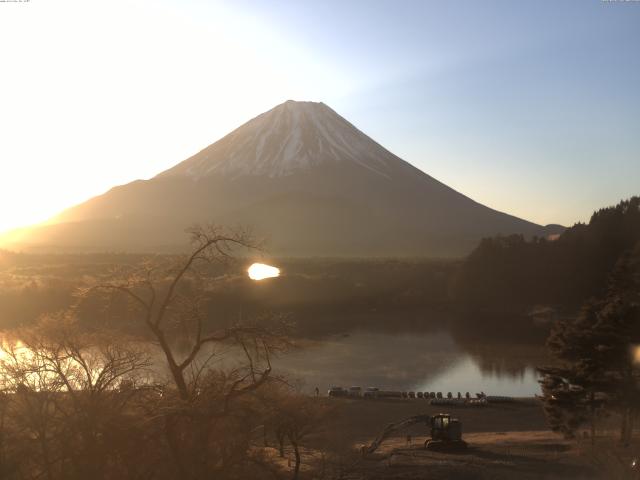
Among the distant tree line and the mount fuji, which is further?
the mount fuji

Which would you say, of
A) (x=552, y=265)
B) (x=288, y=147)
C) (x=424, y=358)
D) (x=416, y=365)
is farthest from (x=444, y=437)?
(x=288, y=147)

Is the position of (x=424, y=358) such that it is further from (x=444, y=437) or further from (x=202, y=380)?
(x=202, y=380)

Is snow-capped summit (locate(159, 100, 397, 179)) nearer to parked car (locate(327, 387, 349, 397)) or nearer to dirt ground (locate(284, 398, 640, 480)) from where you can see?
parked car (locate(327, 387, 349, 397))

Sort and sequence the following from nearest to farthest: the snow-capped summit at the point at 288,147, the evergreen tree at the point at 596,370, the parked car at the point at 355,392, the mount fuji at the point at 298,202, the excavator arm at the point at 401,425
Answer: the evergreen tree at the point at 596,370 → the excavator arm at the point at 401,425 → the parked car at the point at 355,392 → the mount fuji at the point at 298,202 → the snow-capped summit at the point at 288,147

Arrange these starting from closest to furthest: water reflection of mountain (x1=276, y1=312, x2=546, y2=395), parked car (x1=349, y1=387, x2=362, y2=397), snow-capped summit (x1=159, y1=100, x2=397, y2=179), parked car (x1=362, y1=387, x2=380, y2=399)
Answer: parked car (x1=349, y1=387, x2=362, y2=397) < parked car (x1=362, y1=387, x2=380, y2=399) < water reflection of mountain (x1=276, y1=312, x2=546, y2=395) < snow-capped summit (x1=159, y1=100, x2=397, y2=179)

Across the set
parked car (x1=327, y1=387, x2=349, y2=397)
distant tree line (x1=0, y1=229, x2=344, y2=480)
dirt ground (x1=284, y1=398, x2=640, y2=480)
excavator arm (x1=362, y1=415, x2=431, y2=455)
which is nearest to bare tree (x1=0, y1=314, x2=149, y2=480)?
distant tree line (x1=0, y1=229, x2=344, y2=480)

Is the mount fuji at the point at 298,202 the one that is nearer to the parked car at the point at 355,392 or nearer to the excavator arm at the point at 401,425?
the parked car at the point at 355,392

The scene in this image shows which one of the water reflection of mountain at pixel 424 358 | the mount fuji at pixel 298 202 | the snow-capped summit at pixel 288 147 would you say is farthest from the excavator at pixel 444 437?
the snow-capped summit at pixel 288 147

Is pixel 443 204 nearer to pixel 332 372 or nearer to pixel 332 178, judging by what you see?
pixel 332 178
